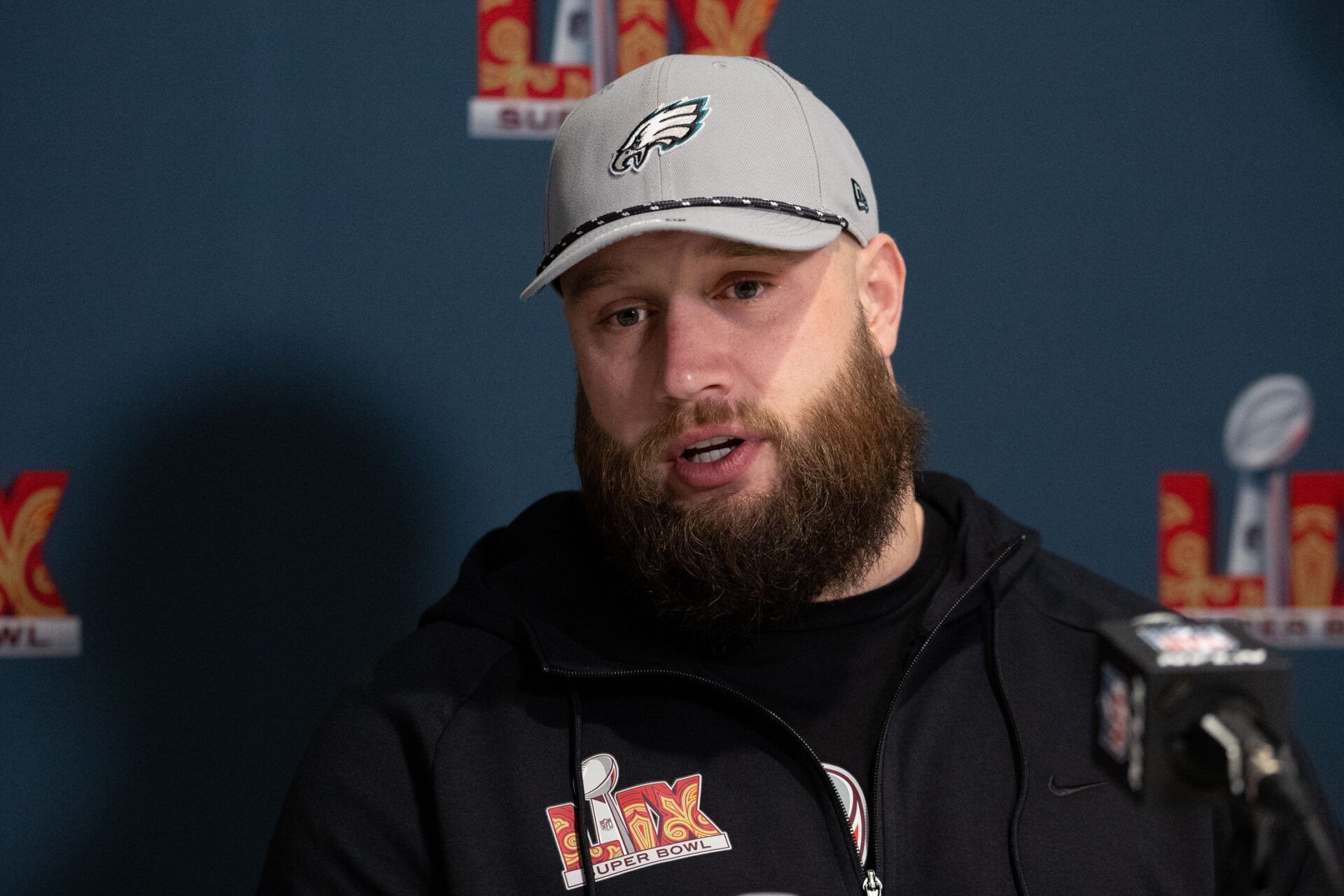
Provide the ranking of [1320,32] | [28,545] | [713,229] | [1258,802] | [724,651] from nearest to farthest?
[1258,802]
[713,229]
[724,651]
[28,545]
[1320,32]

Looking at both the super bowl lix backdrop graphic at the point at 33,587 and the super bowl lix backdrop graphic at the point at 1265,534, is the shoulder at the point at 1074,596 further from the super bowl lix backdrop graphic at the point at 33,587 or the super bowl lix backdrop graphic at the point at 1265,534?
the super bowl lix backdrop graphic at the point at 33,587

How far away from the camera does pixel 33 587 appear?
1310mm

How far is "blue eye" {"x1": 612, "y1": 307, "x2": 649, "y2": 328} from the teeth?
0.13 metres

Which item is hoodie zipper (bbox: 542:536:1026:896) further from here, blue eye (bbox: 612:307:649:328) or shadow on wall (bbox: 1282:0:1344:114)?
shadow on wall (bbox: 1282:0:1344:114)

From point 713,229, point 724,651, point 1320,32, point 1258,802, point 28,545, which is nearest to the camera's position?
point 1258,802

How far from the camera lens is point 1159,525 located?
1464 mm

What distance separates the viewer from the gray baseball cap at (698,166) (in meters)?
0.98

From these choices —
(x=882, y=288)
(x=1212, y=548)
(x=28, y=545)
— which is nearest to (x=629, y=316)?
(x=882, y=288)

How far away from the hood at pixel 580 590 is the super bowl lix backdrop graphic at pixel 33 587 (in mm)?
491

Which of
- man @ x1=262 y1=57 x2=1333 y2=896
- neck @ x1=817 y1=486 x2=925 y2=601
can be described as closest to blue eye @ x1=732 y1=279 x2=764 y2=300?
man @ x1=262 y1=57 x2=1333 y2=896

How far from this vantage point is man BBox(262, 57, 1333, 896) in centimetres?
96

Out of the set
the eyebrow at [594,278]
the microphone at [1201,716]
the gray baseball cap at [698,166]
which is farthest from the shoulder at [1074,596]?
the microphone at [1201,716]

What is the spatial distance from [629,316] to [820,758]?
0.41 metres

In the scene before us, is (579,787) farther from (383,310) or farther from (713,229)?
(383,310)
